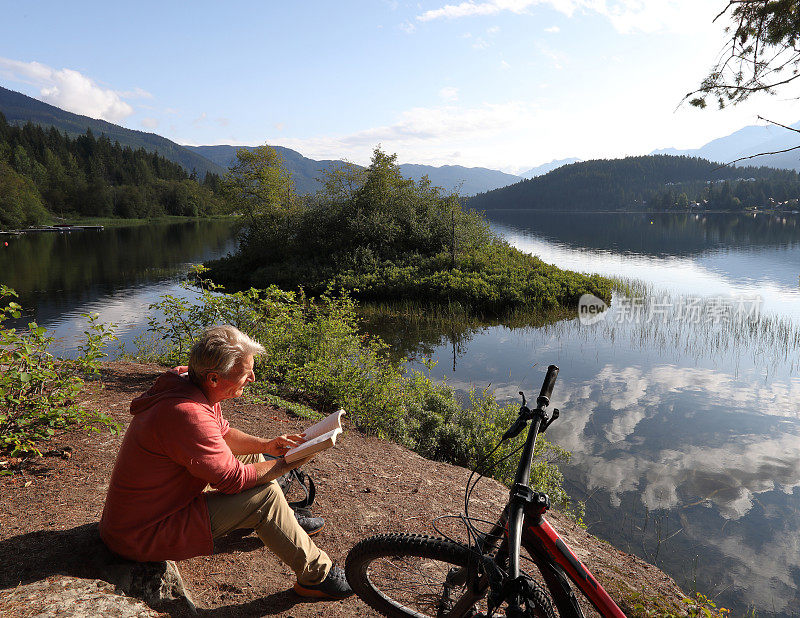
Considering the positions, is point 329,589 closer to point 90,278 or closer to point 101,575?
point 101,575

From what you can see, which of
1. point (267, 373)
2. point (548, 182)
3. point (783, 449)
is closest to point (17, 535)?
point (267, 373)

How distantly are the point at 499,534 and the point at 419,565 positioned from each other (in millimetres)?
651

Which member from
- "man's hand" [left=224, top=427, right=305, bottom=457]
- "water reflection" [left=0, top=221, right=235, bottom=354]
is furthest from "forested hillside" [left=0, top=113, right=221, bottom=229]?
"man's hand" [left=224, top=427, right=305, bottom=457]

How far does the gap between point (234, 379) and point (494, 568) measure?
6.01ft

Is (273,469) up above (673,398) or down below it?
above

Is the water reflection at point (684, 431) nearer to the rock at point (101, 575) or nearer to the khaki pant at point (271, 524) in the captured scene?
the khaki pant at point (271, 524)

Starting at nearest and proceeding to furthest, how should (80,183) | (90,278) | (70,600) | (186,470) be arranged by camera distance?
(70,600) < (186,470) < (90,278) < (80,183)

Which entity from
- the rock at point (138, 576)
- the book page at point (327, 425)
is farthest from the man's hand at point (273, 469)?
the rock at point (138, 576)

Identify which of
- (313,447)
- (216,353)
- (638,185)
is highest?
(638,185)

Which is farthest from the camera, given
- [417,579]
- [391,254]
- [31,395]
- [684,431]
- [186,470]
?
[391,254]

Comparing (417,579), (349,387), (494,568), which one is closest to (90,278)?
(349,387)

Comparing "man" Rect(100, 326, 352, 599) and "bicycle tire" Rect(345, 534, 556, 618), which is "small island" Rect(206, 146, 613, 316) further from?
"man" Rect(100, 326, 352, 599)

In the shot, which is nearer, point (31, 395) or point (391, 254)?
point (31, 395)

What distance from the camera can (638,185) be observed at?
504 ft
